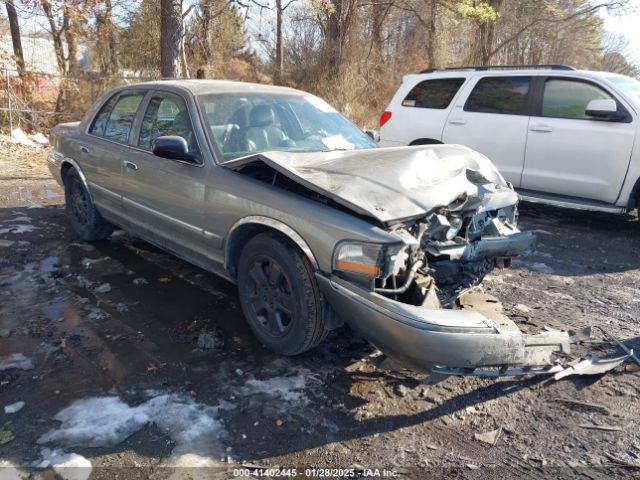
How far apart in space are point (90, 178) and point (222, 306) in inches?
90.7

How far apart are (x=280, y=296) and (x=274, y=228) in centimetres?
44

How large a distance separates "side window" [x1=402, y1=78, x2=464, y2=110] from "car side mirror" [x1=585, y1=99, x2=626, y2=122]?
1.93 metres

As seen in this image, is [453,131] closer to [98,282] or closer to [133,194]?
[133,194]

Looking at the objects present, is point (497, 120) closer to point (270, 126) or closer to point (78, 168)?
point (270, 126)

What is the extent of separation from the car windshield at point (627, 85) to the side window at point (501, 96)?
101cm

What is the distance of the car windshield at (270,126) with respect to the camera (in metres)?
4.09

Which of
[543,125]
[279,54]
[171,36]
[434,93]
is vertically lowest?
[543,125]

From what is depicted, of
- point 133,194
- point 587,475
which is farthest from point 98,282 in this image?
point 587,475

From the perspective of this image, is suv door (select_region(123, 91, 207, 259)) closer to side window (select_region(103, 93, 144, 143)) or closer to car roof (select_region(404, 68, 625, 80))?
side window (select_region(103, 93, 144, 143))

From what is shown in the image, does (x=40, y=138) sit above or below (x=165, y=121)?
below

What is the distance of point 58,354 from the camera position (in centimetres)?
346

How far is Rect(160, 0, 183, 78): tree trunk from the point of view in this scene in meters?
11.0

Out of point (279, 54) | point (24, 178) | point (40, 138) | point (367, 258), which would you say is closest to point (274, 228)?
point (367, 258)

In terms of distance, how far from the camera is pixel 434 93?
778 cm
